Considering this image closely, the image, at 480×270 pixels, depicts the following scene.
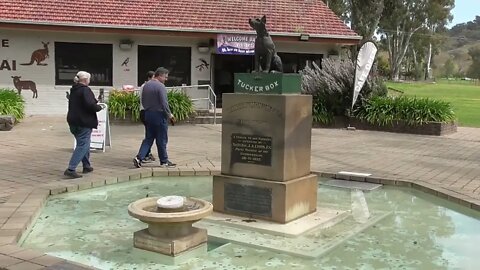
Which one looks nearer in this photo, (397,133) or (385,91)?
(397,133)

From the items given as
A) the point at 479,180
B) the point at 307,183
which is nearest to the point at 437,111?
the point at 479,180

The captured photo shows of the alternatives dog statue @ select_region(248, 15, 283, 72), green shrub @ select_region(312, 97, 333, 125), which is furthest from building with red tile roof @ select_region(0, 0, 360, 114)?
dog statue @ select_region(248, 15, 283, 72)

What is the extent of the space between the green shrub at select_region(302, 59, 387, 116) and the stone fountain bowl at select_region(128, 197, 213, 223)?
12.0 meters

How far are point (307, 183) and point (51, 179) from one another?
12.4 ft

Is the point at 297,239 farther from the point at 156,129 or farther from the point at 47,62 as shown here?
the point at 47,62

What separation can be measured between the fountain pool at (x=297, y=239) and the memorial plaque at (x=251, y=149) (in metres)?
0.74

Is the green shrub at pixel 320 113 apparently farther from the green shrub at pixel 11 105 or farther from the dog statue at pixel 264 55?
the dog statue at pixel 264 55

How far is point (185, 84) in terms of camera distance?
1942 cm

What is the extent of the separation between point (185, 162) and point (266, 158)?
3872 millimetres

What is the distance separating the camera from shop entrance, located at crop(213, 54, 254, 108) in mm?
19750

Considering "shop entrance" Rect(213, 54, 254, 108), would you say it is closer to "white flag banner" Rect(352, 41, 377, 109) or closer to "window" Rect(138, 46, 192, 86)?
"window" Rect(138, 46, 192, 86)

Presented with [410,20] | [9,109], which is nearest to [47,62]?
[9,109]

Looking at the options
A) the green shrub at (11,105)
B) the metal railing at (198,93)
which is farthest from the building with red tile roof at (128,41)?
the green shrub at (11,105)

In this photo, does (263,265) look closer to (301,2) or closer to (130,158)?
(130,158)
